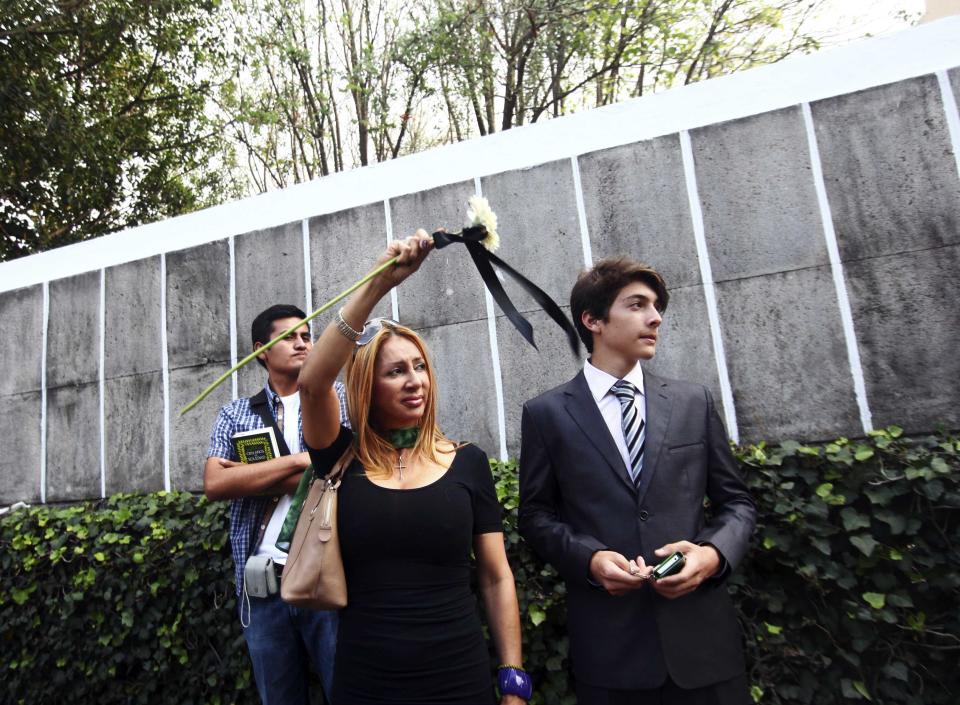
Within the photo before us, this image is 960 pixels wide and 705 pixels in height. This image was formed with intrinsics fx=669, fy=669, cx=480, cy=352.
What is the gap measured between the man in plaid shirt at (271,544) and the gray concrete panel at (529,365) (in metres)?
1.46

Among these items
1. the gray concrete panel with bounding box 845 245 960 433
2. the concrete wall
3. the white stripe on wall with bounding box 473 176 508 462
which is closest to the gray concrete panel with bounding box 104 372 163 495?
the concrete wall

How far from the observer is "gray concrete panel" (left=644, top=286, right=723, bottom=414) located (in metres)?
3.61

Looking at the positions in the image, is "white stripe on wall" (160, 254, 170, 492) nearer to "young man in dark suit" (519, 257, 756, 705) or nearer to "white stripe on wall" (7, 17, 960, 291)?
"white stripe on wall" (7, 17, 960, 291)

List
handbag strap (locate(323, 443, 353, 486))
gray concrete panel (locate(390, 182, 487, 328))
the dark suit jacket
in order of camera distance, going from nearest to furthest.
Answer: the dark suit jacket, handbag strap (locate(323, 443, 353, 486)), gray concrete panel (locate(390, 182, 487, 328))

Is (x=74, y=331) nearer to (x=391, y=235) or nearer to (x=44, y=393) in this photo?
(x=44, y=393)

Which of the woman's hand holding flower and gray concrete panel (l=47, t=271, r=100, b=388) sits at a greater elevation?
gray concrete panel (l=47, t=271, r=100, b=388)

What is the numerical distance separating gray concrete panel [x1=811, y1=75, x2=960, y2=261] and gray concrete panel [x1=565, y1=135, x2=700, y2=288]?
2.42 feet

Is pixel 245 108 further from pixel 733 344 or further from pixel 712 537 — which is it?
pixel 712 537

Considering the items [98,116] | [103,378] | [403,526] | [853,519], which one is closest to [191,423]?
[103,378]

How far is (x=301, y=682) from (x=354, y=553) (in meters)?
0.92

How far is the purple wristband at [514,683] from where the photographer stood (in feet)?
6.72

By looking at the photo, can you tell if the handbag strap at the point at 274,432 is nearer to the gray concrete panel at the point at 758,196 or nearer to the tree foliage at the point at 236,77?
the gray concrete panel at the point at 758,196

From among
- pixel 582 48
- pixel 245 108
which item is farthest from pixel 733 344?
pixel 245 108

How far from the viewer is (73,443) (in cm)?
514
